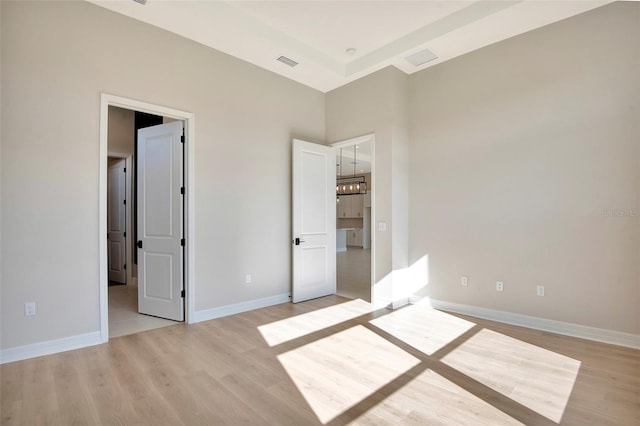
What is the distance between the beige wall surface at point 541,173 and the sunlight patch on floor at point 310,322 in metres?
1.15

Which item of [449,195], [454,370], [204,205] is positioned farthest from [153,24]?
[454,370]

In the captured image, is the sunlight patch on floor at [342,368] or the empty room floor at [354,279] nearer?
the sunlight patch on floor at [342,368]

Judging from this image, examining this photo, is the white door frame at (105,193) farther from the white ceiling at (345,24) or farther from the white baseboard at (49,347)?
the white ceiling at (345,24)

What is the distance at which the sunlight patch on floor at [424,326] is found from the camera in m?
3.19

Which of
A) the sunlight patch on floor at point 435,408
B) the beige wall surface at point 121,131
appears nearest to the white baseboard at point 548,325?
the sunlight patch on floor at point 435,408

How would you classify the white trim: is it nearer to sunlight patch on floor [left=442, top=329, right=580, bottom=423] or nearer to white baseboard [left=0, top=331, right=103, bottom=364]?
white baseboard [left=0, top=331, right=103, bottom=364]

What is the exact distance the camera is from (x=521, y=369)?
2.60m

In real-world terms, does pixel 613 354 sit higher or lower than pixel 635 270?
lower

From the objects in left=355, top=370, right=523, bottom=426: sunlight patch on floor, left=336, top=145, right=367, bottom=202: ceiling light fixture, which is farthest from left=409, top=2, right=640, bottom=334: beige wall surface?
left=336, top=145, right=367, bottom=202: ceiling light fixture

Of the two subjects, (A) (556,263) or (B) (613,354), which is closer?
(B) (613,354)

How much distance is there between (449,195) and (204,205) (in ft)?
10.8

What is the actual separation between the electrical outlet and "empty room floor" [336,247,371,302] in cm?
383

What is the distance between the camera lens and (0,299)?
8.74 feet

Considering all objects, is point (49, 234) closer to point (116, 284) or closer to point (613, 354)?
point (116, 284)
